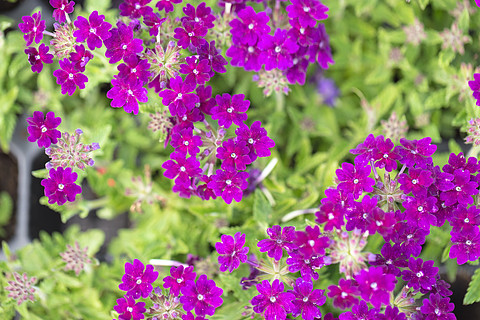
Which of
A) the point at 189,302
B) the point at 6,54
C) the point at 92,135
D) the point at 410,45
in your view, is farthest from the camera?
the point at 410,45

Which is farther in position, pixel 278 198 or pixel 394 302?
pixel 278 198

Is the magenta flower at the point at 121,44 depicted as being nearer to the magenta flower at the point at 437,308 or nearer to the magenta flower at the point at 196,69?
the magenta flower at the point at 196,69

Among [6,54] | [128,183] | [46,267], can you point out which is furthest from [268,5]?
[46,267]

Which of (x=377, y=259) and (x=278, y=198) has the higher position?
(x=377, y=259)

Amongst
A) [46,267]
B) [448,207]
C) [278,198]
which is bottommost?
[46,267]

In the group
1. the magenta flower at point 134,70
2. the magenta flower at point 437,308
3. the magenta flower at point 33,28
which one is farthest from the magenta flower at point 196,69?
the magenta flower at point 437,308

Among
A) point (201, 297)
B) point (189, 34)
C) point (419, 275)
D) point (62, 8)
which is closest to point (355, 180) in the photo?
point (419, 275)

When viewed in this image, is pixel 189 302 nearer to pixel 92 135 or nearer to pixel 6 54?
pixel 92 135
